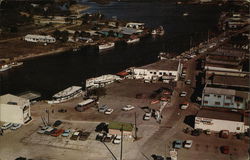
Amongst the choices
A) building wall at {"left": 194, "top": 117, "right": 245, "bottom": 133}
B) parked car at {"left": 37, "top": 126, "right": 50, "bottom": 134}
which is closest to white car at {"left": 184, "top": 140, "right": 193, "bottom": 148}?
building wall at {"left": 194, "top": 117, "right": 245, "bottom": 133}

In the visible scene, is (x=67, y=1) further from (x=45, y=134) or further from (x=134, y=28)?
(x=45, y=134)

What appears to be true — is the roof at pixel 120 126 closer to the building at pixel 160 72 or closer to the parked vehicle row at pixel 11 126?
the parked vehicle row at pixel 11 126

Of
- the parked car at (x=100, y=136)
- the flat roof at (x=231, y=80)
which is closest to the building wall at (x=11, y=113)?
the parked car at (x=100, y=136)

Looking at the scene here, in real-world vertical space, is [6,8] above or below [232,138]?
above

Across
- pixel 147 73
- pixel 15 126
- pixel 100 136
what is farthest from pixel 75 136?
pixel 147 73

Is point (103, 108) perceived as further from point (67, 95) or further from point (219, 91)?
point (219, 91)

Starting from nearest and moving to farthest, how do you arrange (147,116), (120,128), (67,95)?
(120,128) < (147,116) < (67,95)

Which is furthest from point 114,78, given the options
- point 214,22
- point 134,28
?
point 214,22
